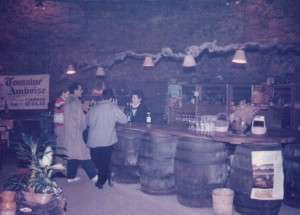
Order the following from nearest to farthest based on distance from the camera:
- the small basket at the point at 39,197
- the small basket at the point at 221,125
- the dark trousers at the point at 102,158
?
the small basket at the point at 39,197 < the small basket at the point at 221,125 < the dark trousers at the point at 102,158

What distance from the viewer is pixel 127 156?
6129mm

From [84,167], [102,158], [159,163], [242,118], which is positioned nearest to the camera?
[242,118]

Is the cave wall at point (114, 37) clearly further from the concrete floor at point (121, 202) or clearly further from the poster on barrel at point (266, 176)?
the poster on barrel at point (266, 176)

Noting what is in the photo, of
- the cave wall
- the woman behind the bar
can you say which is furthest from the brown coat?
the cave wall

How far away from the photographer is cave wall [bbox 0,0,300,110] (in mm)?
9641

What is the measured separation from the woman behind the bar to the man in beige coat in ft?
3.57

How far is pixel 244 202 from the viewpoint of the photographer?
4.65 m

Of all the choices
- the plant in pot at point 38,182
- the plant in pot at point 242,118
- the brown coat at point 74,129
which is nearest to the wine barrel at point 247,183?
the plant in pot at point 242,118

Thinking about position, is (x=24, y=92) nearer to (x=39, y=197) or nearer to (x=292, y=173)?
(x=39, y=197)

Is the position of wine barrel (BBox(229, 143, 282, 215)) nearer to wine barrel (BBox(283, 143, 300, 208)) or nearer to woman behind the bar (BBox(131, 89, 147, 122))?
wine barrel (BBox(283, 143, 300, 208))

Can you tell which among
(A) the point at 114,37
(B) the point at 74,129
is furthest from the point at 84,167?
(A) the point at 114,37

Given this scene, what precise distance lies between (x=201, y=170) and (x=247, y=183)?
2.14 feet

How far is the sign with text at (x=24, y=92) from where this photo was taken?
418 inches

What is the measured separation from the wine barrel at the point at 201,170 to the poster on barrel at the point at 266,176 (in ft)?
1.79
